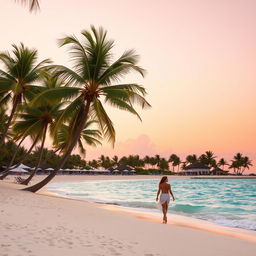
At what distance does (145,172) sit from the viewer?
115 m

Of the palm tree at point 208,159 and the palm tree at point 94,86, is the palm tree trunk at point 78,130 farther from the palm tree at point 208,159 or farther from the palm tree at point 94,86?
the palm tree at point 208,159

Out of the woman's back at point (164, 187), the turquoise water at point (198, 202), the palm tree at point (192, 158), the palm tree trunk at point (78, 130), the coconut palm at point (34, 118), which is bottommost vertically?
the turquoise water at point (198, 202)

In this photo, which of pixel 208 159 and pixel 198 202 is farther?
pixel 208 159

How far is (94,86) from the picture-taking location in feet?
46.1

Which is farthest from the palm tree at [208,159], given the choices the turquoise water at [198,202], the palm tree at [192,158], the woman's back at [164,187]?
the woman's back at [164,187]

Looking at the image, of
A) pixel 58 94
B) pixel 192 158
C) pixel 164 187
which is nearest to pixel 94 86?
pixel 58 94

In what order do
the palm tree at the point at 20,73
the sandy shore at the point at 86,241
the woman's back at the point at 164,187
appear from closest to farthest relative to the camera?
1. the sandy shore at the point at 86,241
2. the woman's back at the point at 164,187
3. the palm tree at the point at 20,73

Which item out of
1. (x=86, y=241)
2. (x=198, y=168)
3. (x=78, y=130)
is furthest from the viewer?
(x=198, y=168)

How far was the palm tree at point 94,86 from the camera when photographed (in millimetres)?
13875

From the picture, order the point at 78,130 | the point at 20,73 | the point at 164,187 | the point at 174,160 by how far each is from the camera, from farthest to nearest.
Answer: the point at 174,160, the point at 20,73, the point at 78,130, the point at 164,187

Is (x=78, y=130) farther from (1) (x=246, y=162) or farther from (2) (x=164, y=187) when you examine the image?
(1) (x=246, y=162)

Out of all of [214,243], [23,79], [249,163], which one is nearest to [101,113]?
[23,79]

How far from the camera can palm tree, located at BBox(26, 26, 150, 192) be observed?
13.9 meters

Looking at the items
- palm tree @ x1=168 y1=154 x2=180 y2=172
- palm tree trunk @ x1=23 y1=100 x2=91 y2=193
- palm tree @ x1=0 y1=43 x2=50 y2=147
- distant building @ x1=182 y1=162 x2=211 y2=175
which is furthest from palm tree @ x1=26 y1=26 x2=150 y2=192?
palm tree @ x1=168 y1=154 x2=180 y2=172
